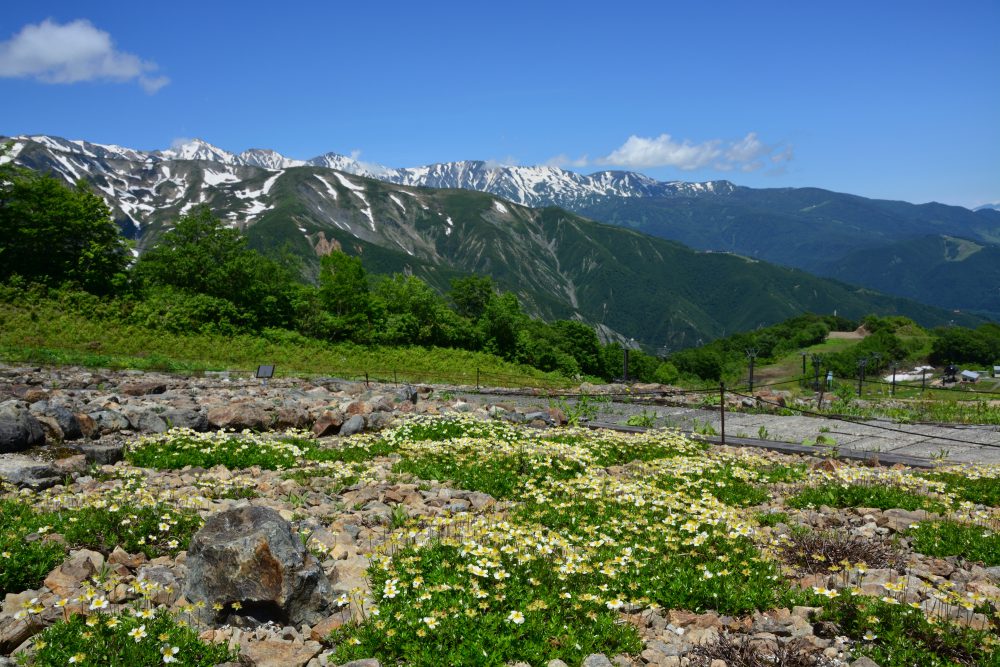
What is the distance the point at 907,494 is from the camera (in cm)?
1031

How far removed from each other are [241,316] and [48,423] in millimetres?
32519

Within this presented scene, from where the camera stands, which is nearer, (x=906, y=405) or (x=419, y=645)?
(x=419, y=645)

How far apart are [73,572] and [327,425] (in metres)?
9.97

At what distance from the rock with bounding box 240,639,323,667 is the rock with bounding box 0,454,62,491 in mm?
6458

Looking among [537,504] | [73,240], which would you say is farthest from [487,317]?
[537,504]

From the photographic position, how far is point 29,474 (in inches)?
A: 392

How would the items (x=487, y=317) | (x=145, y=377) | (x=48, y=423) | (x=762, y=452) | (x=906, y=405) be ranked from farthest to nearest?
(x=487, y=317) → (x=906, y=405) → (x=145, y=377) → (x=762, y=452) → (x=48, y=423)

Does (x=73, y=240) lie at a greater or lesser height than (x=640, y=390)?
greater

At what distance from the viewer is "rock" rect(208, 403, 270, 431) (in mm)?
15977

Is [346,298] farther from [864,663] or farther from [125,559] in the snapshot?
[864,663]

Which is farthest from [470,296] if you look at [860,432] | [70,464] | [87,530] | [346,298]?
[87,530]

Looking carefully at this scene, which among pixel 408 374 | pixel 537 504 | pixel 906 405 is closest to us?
pixel 537 504

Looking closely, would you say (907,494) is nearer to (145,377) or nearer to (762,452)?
(762,452)

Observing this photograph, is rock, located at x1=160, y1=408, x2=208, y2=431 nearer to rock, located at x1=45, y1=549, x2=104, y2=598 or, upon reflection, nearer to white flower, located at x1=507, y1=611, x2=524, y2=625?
rock, located at x1=45, y1=549, x2=104, y2=598
